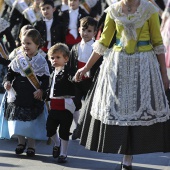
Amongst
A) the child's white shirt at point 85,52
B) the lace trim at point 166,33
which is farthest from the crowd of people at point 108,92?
the lace trim at point 166,33

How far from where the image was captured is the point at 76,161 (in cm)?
750

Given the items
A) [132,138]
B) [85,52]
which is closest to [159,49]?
[132,138]

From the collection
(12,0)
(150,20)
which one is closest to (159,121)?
(150,20)

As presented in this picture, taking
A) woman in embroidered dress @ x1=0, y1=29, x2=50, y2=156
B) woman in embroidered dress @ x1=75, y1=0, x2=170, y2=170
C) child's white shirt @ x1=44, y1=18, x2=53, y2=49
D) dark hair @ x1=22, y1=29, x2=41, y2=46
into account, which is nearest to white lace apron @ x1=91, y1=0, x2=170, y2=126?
woman in embroidered dress @ x1=75, y1=0, x2=170, y2=170

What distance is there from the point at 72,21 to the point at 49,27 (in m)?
1.11

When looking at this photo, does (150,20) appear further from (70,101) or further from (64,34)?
(64,34)

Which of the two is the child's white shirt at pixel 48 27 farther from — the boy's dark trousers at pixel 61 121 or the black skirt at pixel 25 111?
the boy's dark trousers at pixel 61 121

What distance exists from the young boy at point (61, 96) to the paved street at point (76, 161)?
0.56 ft

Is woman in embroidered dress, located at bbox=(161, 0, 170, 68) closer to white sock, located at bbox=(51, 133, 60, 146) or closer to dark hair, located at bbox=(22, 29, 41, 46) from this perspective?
dark hair, located at bbox=(22, 29, 41, 46)

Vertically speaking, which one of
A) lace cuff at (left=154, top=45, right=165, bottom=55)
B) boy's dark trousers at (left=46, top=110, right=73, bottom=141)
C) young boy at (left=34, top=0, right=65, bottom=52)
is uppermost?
young boy at (left=34, top=0, right=65, bottom=52)

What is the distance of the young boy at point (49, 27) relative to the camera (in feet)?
35.9

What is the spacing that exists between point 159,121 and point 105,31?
2.86 feet

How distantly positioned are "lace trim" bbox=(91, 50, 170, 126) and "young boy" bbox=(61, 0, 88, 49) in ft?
16.5

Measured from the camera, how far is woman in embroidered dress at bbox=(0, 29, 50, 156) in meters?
7.58
